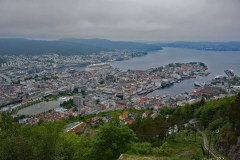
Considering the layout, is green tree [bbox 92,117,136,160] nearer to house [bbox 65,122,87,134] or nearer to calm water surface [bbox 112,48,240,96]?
house [bbox 65,122,87,134]

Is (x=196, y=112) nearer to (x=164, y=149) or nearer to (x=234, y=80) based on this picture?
(x=164, y=149)

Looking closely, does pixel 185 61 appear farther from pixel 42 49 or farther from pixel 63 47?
pixel 42 49

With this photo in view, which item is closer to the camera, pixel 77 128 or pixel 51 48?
pixel 77 128

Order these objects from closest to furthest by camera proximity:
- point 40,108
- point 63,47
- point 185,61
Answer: point 40,108 → point 185,61 → point 63,47

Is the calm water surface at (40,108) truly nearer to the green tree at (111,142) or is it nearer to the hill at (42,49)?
the green tree at (111,142)

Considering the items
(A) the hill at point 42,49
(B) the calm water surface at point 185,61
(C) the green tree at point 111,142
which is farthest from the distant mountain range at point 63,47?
(C) the green tree at point 111,142

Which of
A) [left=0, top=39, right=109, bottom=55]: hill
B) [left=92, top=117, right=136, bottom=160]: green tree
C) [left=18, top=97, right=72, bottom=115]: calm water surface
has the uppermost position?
[left=0, top=39, right=109, bottom=55]: hill

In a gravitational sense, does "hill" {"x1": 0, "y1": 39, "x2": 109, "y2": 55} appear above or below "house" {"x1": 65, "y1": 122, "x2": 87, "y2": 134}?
above

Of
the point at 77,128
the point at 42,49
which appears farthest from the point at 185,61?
the point at 42,49

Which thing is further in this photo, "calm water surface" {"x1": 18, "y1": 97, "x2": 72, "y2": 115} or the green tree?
"calm water surface" {"x1": 18, "y1": 97, "x2": 72, "y2": 115}

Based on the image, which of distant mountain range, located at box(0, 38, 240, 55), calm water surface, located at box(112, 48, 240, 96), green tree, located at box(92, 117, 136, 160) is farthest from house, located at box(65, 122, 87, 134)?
distant mountain range, located at box(0, 38, 240, 55)

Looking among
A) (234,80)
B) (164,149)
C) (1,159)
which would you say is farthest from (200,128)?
(234,80)
